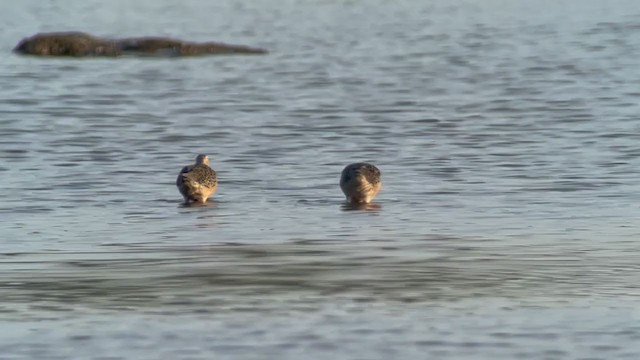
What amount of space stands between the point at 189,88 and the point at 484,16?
1486 centimetres

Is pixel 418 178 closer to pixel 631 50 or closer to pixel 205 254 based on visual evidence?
pixel 205 254

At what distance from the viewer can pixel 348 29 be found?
37.1 metres

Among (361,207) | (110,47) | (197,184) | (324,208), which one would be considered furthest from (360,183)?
(110,47)

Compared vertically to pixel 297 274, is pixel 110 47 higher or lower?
lower

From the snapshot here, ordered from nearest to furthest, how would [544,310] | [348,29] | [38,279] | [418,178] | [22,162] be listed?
[544,310], [38,279], [418,178], [22,162], [348,29]

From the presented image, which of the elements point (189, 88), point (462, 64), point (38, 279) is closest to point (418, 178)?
point (38, 279)

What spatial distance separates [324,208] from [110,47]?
16.8m

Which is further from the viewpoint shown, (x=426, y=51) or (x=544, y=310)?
(x=426, y=51)

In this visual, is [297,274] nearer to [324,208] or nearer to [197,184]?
[324,208]

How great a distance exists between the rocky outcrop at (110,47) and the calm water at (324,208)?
0.47m

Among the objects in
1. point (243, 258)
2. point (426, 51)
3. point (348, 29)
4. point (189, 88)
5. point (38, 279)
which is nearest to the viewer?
point (38, 279)

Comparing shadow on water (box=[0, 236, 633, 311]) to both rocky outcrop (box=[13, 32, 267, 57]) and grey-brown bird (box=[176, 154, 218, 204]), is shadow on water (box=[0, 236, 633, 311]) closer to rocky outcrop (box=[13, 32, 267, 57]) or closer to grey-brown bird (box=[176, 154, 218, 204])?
grey-brown bird (box=[176, 154, 218, 204])

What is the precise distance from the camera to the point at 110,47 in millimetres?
30797

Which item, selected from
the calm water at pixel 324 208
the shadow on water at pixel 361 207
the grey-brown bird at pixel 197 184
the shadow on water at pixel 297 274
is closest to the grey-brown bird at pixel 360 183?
Answer: the shadow on water at pixel 361 207
